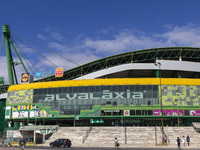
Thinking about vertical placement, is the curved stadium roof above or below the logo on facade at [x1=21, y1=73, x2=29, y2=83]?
above

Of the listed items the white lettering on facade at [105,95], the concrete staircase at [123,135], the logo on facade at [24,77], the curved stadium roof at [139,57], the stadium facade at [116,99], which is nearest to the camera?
the concrete staircase at [123,135]

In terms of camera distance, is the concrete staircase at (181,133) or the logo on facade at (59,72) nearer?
the concrete staircase at (181,133)

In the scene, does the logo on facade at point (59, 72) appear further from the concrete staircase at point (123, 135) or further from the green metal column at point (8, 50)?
the concrete staircase at point (123, 135)

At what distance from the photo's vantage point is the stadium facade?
70.0 meters

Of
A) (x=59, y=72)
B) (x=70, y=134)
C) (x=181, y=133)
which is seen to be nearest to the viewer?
(x=181, y=133)

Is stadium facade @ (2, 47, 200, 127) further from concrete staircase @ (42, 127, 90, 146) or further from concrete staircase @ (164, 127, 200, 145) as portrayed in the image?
concrete staircase @ (164, 127, 200, 145)

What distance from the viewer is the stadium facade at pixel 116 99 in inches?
2756

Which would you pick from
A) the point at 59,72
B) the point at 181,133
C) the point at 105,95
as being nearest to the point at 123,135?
the point at 181,133

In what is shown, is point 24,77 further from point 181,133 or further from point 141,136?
point 181,133

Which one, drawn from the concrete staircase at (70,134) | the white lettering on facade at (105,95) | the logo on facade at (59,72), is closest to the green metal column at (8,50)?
the logo on facade at (59,72)

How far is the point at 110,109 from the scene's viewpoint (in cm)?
7131

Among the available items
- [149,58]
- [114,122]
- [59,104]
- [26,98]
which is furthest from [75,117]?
[149,58]

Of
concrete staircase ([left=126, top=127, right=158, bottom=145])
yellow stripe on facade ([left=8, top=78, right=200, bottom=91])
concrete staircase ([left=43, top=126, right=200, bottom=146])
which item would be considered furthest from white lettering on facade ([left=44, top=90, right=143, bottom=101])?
concrete staircase ([left=126, top=127, right=158, bottom=145])

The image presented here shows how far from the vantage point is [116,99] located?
7162 centimetres
